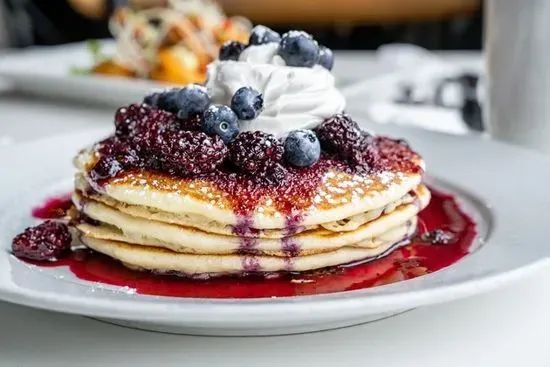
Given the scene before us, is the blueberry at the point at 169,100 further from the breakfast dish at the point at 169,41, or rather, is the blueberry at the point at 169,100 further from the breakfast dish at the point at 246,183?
the breakfast dish at the point at 169,41

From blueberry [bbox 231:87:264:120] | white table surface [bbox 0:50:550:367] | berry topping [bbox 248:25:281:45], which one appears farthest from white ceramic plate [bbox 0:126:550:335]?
berry topping [bbox 248:25:281:45]

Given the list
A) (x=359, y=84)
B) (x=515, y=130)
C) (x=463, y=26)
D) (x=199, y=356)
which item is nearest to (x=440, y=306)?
(x=199, y=356)

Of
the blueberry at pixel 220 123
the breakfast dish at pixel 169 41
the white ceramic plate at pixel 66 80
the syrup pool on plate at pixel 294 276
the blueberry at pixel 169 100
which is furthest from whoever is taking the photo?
the breakfast dish at pixel 169 41

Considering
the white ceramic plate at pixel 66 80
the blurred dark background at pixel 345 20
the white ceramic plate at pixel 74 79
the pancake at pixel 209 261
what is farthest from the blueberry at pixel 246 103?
the blurred dark background at pixel 345 20

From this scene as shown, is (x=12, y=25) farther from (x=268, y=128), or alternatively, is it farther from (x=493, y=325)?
(x=493, y=325)

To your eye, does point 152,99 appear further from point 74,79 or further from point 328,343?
point 74,79

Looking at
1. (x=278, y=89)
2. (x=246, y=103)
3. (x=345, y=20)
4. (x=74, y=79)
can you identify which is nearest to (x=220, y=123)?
(x=246, y=103)

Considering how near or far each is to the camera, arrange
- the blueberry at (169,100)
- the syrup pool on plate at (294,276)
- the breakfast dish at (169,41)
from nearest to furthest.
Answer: the syrup pool on plate at (294,276)
the blueberry at (169,100)
the breakfast dish at (169,41)
